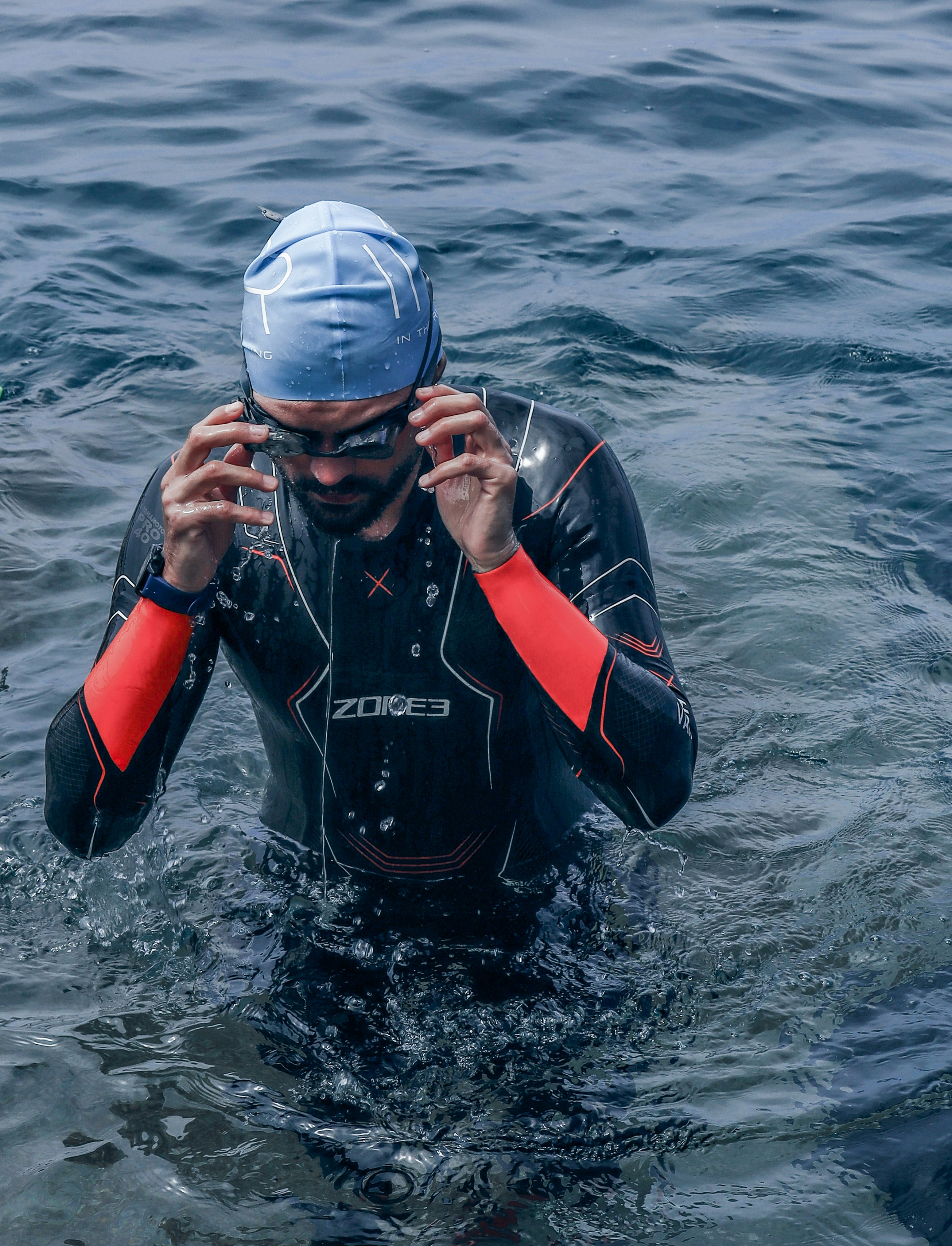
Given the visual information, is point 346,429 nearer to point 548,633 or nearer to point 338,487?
point 338,487

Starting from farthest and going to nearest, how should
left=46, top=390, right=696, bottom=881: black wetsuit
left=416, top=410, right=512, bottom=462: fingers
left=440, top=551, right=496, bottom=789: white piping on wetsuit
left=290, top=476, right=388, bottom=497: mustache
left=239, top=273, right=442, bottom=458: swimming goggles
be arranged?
1. left=440, top=551, right=496, bottom=789: white piping on wetsuit
2. left=46, top=390, right=696, bottom=881: black wetsuit
3. left=290, top=476, right=388, bottom=497: mustache
4. left=239, top=273, right=442, bottom=458: swimming goggles
5. left=416, top=410, right=512, bottom=462: fingers

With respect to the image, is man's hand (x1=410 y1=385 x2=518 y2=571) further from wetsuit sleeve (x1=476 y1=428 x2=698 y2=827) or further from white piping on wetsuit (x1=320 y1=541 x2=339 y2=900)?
white piping on wetsuit (x1=320 y1=541 x2=339 y2=900)

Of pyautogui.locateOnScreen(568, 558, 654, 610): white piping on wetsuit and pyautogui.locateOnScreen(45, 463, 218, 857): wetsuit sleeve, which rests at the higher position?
pyautogui.locateOnScreen(568, 558, 654, 610): white piping on wetsuit

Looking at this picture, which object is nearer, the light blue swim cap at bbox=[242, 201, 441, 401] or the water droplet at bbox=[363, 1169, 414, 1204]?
the light blue swim cap at bbox=[242, 201, 441, 401]

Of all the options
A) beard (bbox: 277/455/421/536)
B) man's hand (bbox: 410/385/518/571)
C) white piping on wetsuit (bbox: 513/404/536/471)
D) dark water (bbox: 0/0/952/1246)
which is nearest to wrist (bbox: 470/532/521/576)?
man's hand (bbox: 410/385/518/571)

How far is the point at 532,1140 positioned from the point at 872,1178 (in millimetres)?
781

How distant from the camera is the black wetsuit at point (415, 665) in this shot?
291 cm

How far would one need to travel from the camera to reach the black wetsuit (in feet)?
9.55

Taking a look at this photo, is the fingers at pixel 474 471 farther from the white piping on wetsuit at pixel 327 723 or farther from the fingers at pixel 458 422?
the white piping on wetsuit at pixel 327 723

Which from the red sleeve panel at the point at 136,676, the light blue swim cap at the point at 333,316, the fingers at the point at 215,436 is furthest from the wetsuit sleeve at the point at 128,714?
the light blue swim cap at the point at 333,316

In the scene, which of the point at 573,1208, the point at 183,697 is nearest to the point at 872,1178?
the point at 573,1208

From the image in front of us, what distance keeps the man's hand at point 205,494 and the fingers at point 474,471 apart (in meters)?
0.31

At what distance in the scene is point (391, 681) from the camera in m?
3.11

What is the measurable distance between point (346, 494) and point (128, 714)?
695 mm
